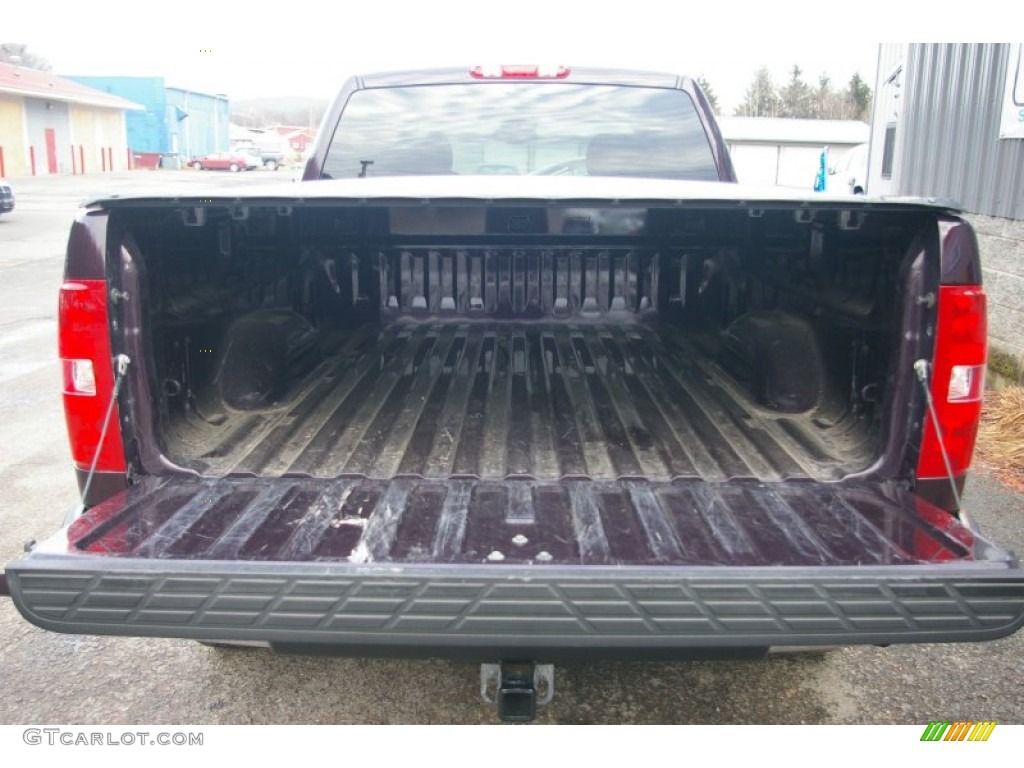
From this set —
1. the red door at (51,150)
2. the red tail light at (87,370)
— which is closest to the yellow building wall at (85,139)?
the red door at (51,150)

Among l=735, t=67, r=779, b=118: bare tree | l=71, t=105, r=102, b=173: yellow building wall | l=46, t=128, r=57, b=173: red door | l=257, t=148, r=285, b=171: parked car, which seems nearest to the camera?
l=46, t=128, r=57, b=173: red door

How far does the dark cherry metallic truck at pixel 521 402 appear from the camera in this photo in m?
1.90

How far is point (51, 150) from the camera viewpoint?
42562 mm

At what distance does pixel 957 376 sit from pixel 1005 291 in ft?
16.4

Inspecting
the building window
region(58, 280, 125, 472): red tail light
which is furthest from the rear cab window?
the building window

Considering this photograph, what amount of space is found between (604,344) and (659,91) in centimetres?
132

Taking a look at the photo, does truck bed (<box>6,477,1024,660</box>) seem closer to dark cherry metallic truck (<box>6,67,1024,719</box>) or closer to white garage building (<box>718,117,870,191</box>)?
dark cherry metallic truck (<box>6,67,1024,719</box>)

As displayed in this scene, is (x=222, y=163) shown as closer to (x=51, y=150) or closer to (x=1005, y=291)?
(x=51, y=150)

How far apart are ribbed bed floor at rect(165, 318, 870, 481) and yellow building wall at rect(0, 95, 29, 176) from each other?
41.7 m

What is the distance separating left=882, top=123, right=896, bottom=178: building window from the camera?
9.55 m

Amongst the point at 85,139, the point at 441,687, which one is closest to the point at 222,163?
the point at 85,139

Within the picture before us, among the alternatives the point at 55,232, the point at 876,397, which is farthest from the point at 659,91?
the point at 55,232

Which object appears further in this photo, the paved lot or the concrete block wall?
the concrete block wall

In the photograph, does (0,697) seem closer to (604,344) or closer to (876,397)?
(604,344)
